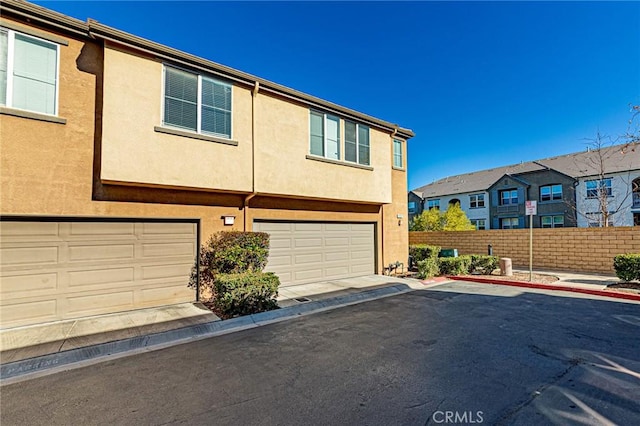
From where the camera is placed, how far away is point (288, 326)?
6484 millimetres

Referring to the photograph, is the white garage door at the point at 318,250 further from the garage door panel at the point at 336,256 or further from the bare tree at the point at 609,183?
the bare tree at the point at 609,183

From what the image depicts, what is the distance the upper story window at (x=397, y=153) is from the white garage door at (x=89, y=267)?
9.09 metres

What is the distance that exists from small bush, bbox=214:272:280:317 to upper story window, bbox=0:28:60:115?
522 cm

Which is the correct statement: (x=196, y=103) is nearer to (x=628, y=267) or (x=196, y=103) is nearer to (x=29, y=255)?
(x=29, y=255)

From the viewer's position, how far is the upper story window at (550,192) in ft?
90.2

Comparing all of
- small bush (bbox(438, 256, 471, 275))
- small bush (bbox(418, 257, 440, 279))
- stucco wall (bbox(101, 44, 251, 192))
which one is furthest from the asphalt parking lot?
small bush (bbox(438, 256, 471, 275))

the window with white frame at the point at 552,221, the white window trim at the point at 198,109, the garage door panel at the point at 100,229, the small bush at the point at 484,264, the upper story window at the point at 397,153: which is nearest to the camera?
the garage door panel at the point at 100,229

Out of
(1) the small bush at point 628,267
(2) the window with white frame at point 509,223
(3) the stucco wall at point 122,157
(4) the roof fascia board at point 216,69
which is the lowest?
(1) the small bush at point 628,267

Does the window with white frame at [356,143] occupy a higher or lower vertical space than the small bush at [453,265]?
higher

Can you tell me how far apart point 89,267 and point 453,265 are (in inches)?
489

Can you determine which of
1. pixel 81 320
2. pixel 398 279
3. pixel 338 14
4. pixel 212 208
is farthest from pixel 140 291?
pixel 338 14

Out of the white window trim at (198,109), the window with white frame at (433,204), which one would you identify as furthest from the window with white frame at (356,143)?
the window with white frame at (433,204)

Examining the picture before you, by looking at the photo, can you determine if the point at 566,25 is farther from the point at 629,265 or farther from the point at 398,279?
the point at 398,279

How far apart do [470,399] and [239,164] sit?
7.25 meters
